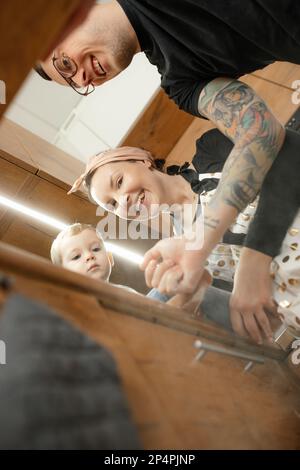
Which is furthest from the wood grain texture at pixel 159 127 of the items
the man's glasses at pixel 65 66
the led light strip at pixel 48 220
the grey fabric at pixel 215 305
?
the grey fabric at pixel 215 305

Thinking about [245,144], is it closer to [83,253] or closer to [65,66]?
→ [65,66]

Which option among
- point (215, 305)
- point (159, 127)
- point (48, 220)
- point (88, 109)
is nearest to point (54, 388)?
point (215, 305)

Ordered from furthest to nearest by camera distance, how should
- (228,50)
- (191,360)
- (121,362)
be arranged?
1. (228,50)
2. (191,360)
3. (121,362)

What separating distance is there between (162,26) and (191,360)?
80cm

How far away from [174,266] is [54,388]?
0.44m

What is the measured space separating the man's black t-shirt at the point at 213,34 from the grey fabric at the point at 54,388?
80 cm

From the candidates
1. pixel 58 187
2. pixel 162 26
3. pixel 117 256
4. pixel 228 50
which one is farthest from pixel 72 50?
pixel 117 256

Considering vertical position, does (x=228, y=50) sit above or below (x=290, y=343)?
above

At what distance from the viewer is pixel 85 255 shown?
1412 millimetres

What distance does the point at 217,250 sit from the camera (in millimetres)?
945

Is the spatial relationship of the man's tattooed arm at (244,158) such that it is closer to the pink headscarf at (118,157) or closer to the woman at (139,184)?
the woman at (139,184)

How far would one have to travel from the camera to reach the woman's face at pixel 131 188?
1198mm

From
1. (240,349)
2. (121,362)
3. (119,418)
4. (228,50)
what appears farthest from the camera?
(228,50)
